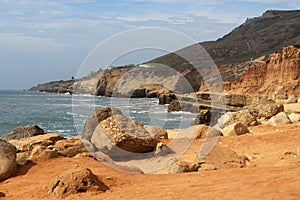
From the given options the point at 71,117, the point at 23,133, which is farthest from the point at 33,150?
the point at 71,117

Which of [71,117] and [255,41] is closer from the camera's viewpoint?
[71,117]

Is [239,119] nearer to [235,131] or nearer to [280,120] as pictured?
[280,120]

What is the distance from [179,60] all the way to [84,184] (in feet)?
281

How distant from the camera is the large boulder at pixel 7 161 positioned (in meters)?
10.5

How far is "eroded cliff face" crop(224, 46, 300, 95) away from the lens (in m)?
48.2

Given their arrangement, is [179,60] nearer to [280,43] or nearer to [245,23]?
[280,43]

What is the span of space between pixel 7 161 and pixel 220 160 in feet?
18.0

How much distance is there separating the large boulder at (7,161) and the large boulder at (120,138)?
10.1 ft

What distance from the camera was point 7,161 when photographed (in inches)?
426

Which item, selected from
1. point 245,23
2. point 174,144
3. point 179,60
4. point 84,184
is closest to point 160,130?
point 174,144

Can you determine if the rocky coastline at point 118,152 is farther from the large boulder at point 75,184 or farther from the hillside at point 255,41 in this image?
the hillside at point 255,41

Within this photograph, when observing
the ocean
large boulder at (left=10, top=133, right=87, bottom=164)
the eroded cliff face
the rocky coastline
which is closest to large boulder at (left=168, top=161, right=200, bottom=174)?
the rocky coastline

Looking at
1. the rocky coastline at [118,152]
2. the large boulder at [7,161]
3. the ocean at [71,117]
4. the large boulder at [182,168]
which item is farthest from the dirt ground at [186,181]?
the ocean at [71,117]

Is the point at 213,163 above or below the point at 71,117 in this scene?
Answer: above
